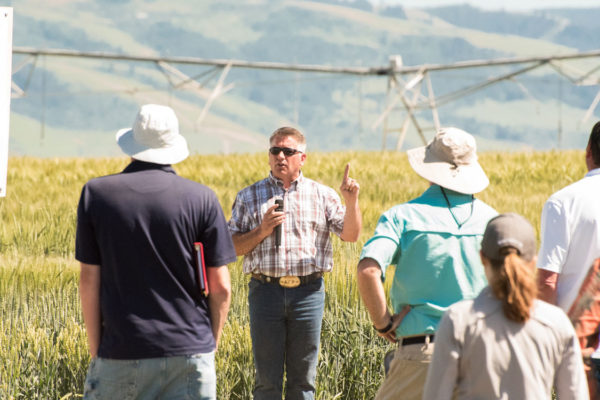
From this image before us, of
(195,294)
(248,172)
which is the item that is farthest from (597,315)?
(248,172)

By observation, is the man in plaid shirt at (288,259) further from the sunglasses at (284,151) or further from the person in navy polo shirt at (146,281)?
the person in navy polo shirt at (146,281)

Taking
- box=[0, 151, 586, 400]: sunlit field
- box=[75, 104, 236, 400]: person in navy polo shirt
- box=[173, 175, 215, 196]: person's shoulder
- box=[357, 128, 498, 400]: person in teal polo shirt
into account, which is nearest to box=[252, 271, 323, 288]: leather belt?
box=[0, 151, 586, 400]: sunlit field

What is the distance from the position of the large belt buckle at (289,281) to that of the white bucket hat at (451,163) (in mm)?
1274

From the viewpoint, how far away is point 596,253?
143 inches

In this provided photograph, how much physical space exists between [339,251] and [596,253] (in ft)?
13.7

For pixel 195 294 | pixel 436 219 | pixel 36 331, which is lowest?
pixel 36 331

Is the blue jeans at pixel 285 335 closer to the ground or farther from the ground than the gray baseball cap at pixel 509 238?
closer to the ground

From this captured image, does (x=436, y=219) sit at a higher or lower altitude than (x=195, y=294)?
higher

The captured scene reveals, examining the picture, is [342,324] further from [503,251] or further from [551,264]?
[503,251]

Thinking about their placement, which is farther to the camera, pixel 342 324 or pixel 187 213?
pixel 342 324

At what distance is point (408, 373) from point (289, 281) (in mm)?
1386

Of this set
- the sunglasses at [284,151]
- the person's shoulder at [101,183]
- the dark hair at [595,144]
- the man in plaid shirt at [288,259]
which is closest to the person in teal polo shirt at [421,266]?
the dark hair at [595,144]

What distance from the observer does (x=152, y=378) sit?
11.6ft

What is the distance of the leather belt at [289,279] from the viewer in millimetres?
4945
